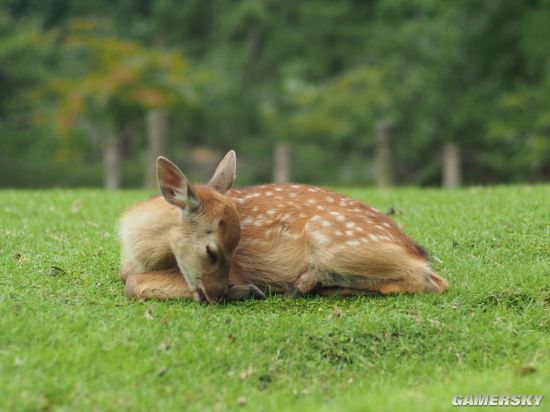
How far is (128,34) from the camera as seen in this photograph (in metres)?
29.9

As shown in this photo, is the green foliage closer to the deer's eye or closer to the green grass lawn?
the green grass lawn

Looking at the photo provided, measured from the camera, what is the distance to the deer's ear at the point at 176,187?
5.68 metres

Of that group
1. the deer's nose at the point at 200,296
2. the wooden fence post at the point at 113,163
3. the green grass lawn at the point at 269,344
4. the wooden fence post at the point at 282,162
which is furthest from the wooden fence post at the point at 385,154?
the deer's nose at the point at 200,296

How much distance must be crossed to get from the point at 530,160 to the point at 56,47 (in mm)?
15807

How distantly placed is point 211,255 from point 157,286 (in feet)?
1.73

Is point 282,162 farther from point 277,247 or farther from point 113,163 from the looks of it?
point 277,247

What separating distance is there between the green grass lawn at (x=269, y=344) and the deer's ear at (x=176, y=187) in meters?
0.68

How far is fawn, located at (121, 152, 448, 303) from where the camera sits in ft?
18.9

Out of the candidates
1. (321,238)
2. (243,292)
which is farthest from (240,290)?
(321,238)

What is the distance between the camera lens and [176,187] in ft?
18.9

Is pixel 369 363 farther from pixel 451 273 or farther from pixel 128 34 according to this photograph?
pixel 128 34

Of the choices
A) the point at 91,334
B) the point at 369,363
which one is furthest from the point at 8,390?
the point at 369,363

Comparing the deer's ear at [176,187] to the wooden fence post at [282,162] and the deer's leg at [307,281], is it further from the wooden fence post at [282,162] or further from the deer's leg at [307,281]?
the wooden fence post at [282,162]

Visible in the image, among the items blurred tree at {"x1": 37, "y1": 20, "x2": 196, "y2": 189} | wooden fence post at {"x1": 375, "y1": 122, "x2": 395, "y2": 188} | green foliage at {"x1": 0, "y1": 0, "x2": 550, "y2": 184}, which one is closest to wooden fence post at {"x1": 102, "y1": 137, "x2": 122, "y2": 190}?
blurred tree at {"x1": 37, "y1": 20, "x2": 196, "y2": 189}
